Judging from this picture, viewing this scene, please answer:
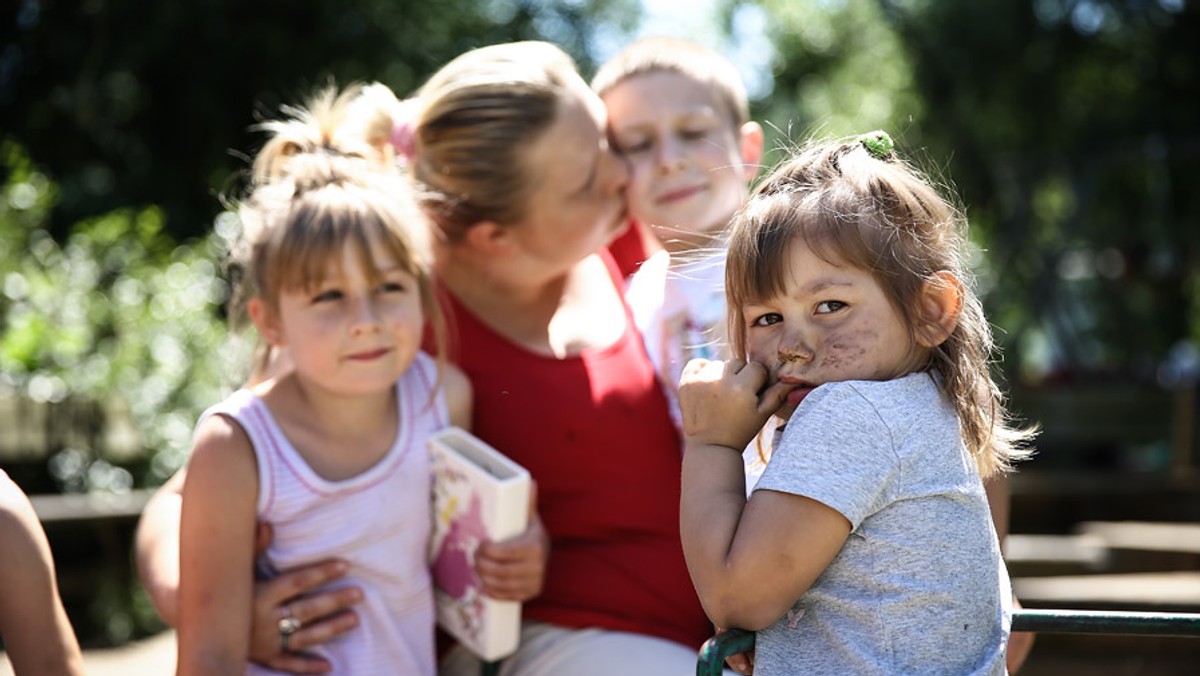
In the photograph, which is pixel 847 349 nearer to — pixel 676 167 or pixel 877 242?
pixel 877 242

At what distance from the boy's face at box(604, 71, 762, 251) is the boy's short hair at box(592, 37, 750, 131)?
2cm

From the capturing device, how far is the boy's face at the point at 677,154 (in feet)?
8.78

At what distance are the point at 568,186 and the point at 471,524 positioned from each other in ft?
2.42

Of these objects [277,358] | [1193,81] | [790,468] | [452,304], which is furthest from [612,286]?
[1193,81]

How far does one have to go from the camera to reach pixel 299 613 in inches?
88.0

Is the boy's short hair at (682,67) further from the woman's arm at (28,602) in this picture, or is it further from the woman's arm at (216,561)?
the woman's arm at (28,602)

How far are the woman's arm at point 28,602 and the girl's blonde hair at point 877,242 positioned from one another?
1070 mm

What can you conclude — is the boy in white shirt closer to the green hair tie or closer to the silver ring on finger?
the green hair tie

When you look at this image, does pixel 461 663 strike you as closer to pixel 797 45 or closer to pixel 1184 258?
pixel 1184 258

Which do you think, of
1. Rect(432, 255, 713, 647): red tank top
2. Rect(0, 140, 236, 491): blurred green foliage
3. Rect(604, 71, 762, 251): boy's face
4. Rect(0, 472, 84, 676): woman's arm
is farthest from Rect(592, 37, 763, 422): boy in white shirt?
Rect(0, 140, 236, 491): blurred green foliage

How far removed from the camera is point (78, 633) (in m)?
6.52

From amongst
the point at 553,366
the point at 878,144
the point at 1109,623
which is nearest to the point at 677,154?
the point at 553,366

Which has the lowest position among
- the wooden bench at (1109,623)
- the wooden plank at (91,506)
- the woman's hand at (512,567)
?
the wooden plank at (91,506)

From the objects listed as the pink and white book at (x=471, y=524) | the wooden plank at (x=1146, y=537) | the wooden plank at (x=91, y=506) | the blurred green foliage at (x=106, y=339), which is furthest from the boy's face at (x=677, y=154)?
the blurred green foliage at (x=106, y=339)
